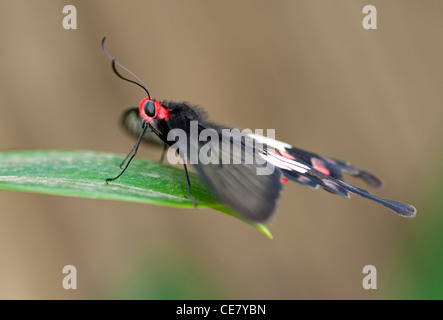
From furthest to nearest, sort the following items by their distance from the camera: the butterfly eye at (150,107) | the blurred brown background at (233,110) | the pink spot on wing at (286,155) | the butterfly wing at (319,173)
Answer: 1. the blurred brown background at (233,110)
2. the pink spot on wing at (286,155)
3. the butterfly eye at (150,107)
4. the butterfly wing at (319,173)

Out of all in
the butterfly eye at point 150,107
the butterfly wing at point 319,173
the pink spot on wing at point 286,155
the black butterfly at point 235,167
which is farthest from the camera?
the pink spot on wing at point 286,155

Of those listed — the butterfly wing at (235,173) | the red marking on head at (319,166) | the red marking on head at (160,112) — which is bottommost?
the butterfly wing at (235,173)

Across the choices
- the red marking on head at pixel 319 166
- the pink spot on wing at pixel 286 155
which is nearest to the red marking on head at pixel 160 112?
the pink spot on wing at pixel 286 155

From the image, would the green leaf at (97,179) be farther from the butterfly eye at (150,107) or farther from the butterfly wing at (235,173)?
the butterfly eye at (150,107)

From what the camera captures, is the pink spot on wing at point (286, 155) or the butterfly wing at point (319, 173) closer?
the butterfly wing at point (319, 173)

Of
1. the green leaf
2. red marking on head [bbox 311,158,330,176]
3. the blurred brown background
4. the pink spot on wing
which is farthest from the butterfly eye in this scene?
the blurred brown background

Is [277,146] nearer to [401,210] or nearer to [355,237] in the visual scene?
[401,210]

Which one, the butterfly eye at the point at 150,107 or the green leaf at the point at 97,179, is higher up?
the butterfly eye at the point at 150,107

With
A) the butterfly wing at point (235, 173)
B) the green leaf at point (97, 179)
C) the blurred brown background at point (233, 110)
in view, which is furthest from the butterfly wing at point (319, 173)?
the blurred brown background at point (233, 110)

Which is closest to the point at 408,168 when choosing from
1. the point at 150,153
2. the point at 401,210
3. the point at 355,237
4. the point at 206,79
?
the point at 355,237
